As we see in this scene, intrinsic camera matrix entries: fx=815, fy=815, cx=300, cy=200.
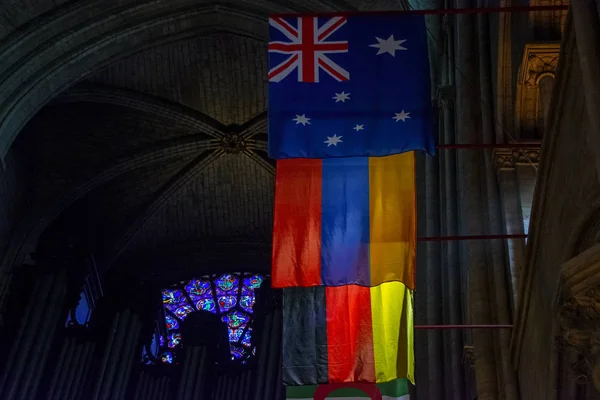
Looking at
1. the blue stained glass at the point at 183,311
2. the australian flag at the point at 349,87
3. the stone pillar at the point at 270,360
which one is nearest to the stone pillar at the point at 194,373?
the stone pillar at the point at 270,360

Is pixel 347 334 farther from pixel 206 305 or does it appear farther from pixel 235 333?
pixel 206 305

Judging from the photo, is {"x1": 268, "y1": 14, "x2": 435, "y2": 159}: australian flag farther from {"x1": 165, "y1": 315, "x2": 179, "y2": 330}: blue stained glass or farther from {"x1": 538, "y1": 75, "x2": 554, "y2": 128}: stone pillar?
{"x1": 165, "y1": 315, "x2": 179, "y2": 330}: blue stained glass

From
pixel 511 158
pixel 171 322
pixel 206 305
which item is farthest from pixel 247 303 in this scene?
pixel 511 158

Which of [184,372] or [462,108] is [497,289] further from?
[184,372]

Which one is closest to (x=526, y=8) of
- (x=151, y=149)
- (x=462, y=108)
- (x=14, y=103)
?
(x=462, y=108)

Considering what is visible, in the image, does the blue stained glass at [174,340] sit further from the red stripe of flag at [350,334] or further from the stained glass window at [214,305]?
the red stripe of flag at [350,334]

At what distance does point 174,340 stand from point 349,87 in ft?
41.5

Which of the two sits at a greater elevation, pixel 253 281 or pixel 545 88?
pixel 253 281

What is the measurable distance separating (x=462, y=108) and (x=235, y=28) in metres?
6.29

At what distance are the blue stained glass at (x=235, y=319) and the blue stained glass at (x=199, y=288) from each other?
2.55 ft

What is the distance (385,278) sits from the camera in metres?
5.13

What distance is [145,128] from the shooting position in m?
15.4

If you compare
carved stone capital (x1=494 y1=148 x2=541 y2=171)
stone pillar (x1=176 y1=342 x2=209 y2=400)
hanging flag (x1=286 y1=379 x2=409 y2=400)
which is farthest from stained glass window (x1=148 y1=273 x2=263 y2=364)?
hanging flag (x1=286 y1=379 x2=409 y2=400)

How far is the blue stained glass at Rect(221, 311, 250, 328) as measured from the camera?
678 inches
